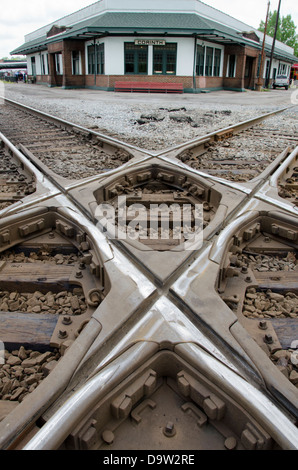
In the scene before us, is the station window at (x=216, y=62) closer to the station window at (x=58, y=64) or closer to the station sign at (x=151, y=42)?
the station sign at (x=151, y=42)

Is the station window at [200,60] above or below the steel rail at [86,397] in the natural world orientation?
above

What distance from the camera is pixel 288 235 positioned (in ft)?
8.84

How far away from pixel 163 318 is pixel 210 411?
467 millimetres

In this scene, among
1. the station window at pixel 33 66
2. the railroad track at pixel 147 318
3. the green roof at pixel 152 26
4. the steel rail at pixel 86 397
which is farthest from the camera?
the station window at pixel 33 66

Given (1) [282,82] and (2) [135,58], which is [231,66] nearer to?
(2) [135,58]

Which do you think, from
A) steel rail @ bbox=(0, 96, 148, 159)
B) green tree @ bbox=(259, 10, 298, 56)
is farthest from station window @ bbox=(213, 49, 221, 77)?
green tree @ bbox=(259, 10, 298, 56)

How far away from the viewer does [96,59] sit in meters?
26.8

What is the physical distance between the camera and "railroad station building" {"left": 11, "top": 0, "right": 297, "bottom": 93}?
24906mm

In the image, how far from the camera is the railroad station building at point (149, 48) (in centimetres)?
2491

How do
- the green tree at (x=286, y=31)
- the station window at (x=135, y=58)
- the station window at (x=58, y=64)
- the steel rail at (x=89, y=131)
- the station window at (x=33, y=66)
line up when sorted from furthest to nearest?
the green tree at (x=286, y=31)
the station window at (x=33, y=66)
the station window at (x=58, y=64)
the station window at (x=135, y=58)
the steel rail at (x=89, y=131)

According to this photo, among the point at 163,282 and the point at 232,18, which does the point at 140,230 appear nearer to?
the point at 163,282

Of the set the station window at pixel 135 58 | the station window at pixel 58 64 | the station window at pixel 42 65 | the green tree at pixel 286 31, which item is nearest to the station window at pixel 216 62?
the station window at pixel 135 58

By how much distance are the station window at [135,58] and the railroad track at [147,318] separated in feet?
80.9
